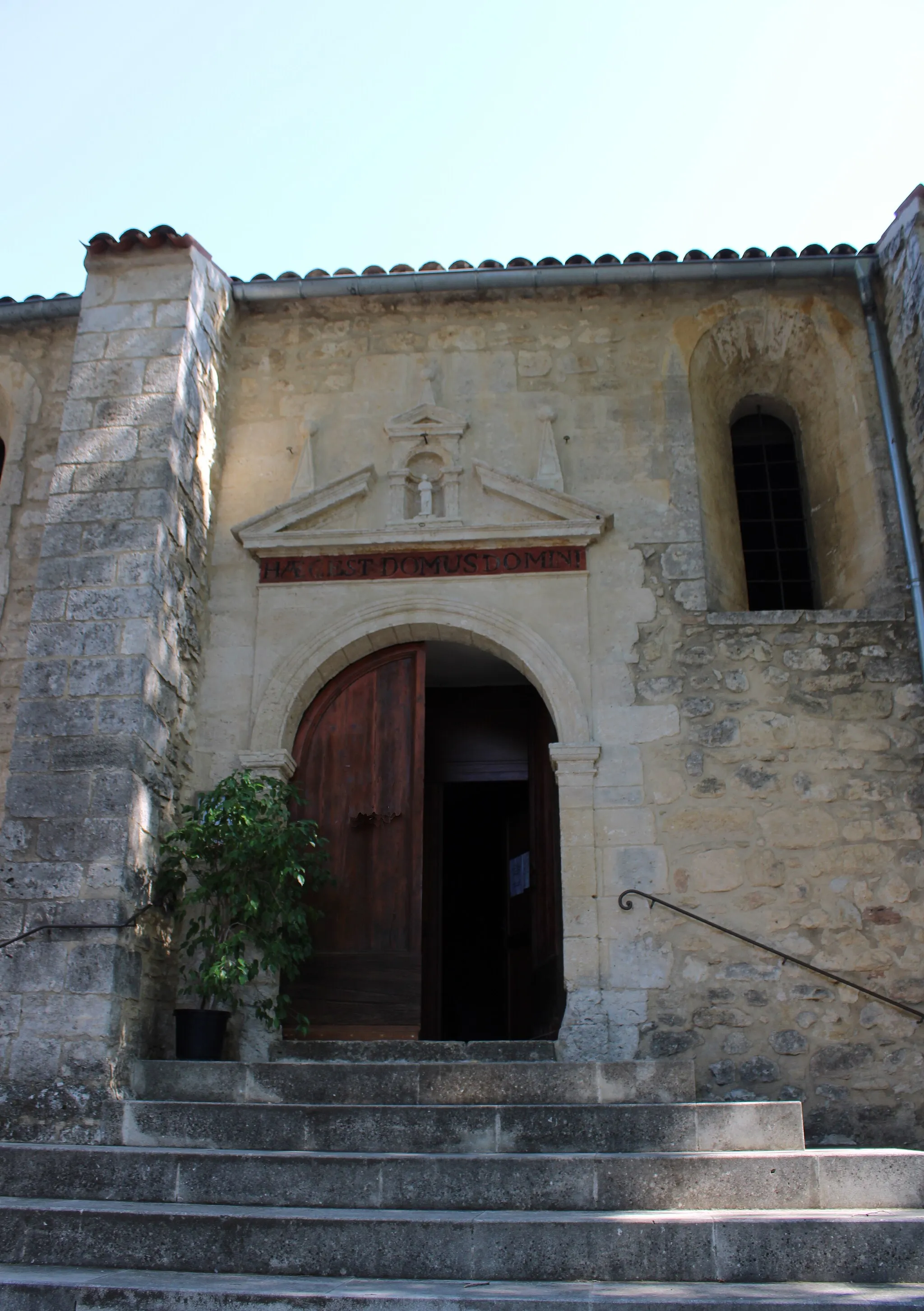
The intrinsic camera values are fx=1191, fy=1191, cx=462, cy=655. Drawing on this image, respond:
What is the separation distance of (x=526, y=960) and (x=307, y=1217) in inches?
160

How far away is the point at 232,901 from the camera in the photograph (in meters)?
6.04

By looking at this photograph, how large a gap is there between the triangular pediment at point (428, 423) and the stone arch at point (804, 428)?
149 cm

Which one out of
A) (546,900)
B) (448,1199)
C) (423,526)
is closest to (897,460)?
(423,526)

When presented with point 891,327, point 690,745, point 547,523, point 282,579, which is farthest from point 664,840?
point 891,327

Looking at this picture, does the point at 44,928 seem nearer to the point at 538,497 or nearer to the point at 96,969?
the point at 96,969

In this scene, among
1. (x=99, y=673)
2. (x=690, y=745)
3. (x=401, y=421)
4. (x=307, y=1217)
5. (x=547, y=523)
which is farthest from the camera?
(x=401, y=421)

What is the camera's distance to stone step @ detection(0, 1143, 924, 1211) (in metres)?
4.26

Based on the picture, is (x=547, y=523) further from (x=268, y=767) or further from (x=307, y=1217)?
(x=307, y=1217)

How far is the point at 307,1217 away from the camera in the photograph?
4.00 metres

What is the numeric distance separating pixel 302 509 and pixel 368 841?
2.06 metres

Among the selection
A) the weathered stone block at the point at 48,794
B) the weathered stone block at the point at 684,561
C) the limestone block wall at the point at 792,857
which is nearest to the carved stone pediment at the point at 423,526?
the weathered stone block at the point at 684,561

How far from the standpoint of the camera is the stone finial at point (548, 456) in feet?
23.7

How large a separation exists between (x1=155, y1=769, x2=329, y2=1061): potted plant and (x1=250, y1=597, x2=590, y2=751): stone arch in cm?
62

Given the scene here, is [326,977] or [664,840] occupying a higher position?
[664,840]
